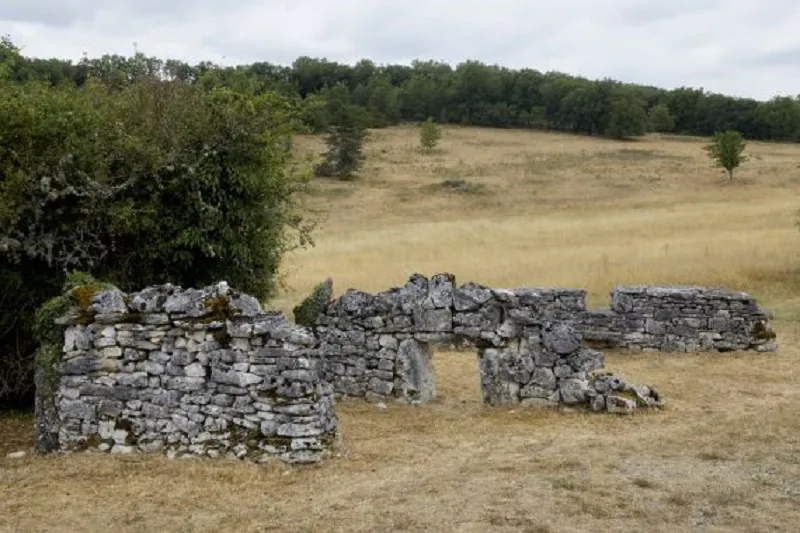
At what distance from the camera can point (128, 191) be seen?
52.0ft

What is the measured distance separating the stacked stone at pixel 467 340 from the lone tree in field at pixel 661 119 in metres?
85.3

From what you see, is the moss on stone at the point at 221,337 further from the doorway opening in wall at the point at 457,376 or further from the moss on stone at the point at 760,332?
the moss on stone at the point at 760,332

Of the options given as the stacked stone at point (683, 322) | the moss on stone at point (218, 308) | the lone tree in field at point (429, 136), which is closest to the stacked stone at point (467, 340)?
the moss on stone at point (218, 308)

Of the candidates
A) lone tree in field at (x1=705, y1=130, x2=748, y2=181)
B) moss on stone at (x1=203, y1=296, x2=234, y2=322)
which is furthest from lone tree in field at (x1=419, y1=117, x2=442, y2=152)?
moss on stone at (x1=203, y1=296, x2=234, y2=322)

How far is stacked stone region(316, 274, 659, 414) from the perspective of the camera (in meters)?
15.5

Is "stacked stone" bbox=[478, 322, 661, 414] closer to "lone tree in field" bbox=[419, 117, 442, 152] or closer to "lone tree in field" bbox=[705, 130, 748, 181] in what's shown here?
"lone tree in field" bbox=[705, 130, 748, 181]

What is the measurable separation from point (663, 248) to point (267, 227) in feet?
75.7

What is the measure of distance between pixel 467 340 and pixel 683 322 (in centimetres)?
822

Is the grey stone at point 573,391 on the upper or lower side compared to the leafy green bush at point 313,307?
lower

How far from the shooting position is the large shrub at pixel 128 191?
49.0 ft

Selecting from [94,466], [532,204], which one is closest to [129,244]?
[94,466]

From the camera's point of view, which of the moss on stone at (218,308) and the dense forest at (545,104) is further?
the dense forest at (545,104)

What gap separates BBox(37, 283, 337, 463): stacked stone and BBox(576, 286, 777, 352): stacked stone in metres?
11.8

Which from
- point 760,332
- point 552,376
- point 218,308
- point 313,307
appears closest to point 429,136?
point 760,332
